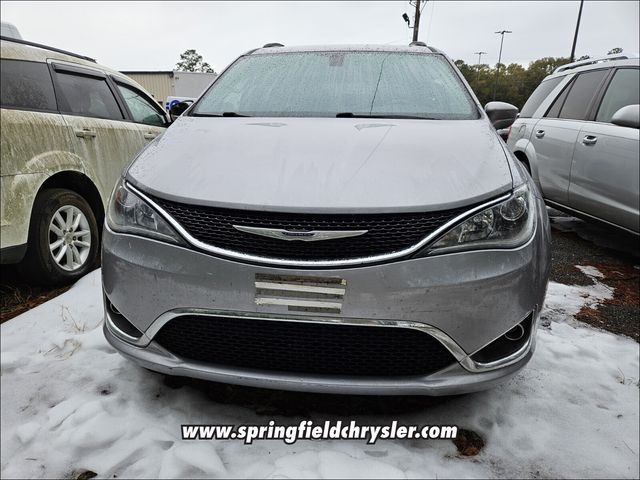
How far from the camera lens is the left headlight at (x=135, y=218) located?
1676 mm

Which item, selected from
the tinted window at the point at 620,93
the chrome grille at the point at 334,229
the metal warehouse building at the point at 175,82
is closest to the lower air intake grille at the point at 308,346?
the chrome grille at the point at 334,229

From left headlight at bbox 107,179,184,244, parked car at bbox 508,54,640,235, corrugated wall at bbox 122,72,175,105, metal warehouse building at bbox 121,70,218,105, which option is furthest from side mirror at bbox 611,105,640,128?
corrugated wall at bbox 122,72,175,105

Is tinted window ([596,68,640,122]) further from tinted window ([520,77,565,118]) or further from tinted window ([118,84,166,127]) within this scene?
tinted window ([118,84,166,127])

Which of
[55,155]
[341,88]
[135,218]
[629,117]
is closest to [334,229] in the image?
[135,218]

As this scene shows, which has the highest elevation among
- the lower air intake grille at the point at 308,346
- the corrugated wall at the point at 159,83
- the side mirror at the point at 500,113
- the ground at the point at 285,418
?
the side mirror at the point at 500,113

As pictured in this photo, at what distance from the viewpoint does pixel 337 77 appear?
8.98 feet

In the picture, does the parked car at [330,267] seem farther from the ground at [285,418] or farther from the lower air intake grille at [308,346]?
the ground at [285,418]

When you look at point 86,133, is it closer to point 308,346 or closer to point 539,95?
point 308,346

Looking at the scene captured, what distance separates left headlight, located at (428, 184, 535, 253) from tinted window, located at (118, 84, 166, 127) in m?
3.49

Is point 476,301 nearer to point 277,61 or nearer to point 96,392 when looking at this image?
point 96,392

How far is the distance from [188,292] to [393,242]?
28.4 inches

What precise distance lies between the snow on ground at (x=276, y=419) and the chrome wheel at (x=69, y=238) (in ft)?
2.73

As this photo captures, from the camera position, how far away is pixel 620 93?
414cm

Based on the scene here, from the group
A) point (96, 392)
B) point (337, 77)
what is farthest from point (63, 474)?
point (337, 77)
